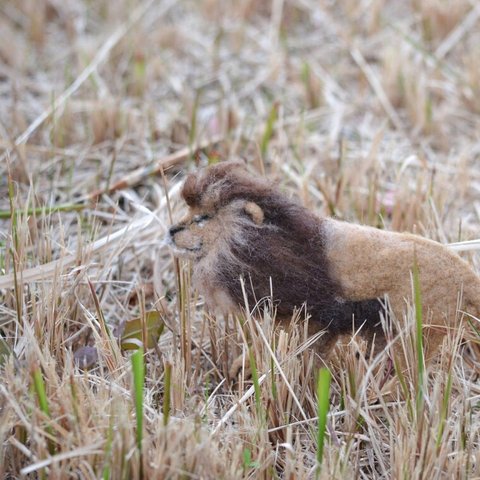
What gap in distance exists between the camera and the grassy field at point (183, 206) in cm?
180

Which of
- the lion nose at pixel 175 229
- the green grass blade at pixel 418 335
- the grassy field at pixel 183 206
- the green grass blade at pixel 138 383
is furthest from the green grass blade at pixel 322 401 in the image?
the lion nose at pixel 175 229

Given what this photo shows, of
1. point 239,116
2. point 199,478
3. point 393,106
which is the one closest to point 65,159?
point 239,116

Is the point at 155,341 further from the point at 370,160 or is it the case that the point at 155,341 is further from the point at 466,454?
the point at 370,160

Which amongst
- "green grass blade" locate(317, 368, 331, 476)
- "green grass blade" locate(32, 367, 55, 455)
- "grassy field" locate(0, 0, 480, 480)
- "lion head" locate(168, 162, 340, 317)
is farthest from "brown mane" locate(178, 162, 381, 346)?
"green grass blade" locate(32, 367, 55, 455)

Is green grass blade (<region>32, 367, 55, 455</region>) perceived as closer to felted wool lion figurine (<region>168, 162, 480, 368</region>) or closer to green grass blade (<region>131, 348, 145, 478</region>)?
green grass blade (<region>131, 348, 145, 478</region>)

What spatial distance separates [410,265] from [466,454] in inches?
20.2

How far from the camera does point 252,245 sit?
1.96m

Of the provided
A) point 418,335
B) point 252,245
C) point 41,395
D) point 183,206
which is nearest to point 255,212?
point 252,245

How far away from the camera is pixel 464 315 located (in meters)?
1.96

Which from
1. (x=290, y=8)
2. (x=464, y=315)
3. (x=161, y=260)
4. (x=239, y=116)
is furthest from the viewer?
(x=290, y=8)

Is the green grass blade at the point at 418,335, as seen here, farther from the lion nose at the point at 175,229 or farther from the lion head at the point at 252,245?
the lion nose at the point at 175,229

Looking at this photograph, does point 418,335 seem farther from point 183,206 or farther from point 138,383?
point 183,206

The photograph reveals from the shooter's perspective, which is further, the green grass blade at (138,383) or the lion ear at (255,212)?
the lion ear at (255,212)

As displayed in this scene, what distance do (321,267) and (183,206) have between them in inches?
41.2
